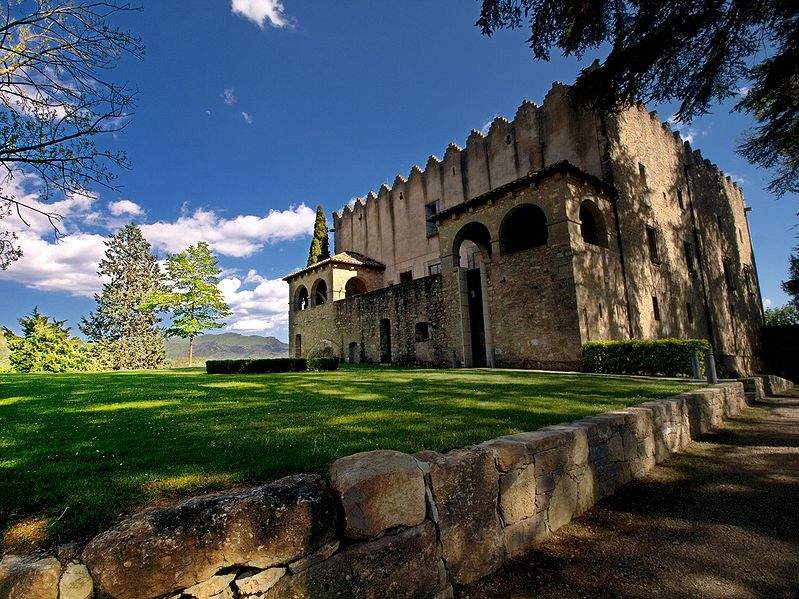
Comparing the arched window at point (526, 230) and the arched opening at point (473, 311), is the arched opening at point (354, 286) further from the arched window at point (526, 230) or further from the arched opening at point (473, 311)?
the arched window at point (526, 230)

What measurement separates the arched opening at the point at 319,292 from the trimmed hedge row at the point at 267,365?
1205 centimetres

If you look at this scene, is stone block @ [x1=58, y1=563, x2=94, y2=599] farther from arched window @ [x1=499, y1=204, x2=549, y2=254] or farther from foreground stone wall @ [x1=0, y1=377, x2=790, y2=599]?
arched window @ [x1=499, y1=204, x2=549, y2=254]

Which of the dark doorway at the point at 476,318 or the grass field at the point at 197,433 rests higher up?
the dark doorway at the point at 476,318

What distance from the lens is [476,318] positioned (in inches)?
711

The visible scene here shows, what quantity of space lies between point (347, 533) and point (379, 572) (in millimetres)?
340

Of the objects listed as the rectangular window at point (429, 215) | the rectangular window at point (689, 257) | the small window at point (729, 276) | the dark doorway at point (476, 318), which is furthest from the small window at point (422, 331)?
the small window at point (729, 276)

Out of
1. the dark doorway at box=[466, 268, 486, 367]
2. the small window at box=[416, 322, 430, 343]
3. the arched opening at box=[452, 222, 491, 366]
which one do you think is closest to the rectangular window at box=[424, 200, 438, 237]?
the arched opening at box=[452, 222, 491, 366]

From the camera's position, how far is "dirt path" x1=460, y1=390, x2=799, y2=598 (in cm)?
285

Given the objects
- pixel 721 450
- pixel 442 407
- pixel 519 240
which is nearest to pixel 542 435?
pixel 442 407

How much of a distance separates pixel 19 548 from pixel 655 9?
1367cm

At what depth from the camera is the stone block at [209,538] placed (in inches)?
71.2

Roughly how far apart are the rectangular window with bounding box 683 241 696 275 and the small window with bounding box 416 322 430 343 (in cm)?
1644

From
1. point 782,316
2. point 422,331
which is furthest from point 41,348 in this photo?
point 782,316

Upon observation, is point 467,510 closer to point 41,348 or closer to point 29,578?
point 29,578
